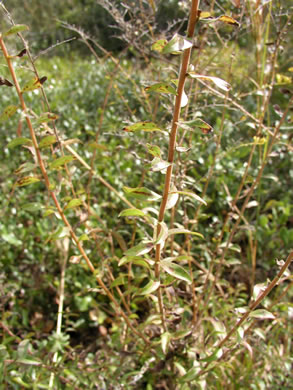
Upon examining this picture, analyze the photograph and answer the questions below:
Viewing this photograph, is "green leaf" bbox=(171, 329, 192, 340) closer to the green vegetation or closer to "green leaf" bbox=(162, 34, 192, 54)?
the green vegetation

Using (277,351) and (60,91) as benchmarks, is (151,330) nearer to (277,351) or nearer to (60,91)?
(277,351)

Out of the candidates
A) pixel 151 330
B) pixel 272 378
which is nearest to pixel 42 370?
pixel 151 330

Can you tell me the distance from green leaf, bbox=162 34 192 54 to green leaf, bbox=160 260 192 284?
514mm

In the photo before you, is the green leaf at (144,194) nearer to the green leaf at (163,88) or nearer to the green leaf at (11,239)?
the green leaf at (163,88)

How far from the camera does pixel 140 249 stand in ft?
2.95

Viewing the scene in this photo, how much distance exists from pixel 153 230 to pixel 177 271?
1.07 ft

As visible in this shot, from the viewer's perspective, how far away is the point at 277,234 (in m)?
2.29

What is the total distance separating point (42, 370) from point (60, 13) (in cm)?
742

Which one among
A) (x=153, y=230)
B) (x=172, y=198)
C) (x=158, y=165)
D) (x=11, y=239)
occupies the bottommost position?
(x=11, y=239)

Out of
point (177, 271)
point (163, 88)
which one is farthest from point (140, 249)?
point (163, 88)

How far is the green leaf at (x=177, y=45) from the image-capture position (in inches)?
24.0

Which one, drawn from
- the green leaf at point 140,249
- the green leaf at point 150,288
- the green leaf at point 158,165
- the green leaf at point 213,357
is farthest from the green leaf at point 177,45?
the green leaf at point 213,357

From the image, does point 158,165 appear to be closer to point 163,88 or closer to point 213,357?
point 163,88

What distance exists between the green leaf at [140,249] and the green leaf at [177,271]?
77 mm
